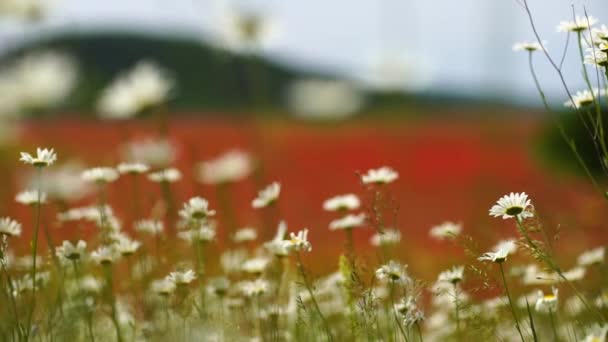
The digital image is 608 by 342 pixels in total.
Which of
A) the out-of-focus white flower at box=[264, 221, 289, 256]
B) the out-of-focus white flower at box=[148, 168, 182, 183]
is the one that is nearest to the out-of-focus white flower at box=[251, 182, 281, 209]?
the out-of-focus white flower at box=[264, 221, 289, 256]

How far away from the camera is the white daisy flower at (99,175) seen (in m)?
1.98

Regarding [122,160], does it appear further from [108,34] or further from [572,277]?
[108,34]

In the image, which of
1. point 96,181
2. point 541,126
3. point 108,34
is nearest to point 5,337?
point 96,181

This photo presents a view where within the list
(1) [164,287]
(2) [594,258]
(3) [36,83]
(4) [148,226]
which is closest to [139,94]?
(3) [36,83]

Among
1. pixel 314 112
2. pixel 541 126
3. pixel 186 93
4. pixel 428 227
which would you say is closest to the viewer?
pixel 314 112

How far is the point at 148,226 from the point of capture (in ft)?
7.69

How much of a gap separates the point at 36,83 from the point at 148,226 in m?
0.71

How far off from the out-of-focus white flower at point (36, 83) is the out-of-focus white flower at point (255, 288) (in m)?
0.99

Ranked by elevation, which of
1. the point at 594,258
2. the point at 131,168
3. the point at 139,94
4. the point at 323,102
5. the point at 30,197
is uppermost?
the point at 323,102

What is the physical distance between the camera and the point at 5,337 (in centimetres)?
163

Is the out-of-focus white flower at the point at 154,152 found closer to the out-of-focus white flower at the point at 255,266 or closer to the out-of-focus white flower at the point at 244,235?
the out-of-focus white flower at the point at 255,266

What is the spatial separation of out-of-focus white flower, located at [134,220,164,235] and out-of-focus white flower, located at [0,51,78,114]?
0.54m

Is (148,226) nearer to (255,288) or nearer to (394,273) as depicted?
(255,288)

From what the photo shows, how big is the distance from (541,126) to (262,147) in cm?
1138
